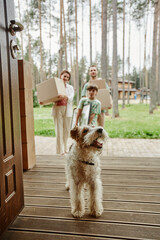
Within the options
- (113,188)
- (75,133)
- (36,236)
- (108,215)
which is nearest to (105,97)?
(113,188)

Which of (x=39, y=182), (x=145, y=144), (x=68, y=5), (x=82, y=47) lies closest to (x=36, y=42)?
(x=82, y=47)

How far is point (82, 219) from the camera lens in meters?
1.87

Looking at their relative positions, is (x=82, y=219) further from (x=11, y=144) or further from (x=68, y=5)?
(x=68, y=5)

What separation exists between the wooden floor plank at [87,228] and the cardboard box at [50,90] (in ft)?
7.54

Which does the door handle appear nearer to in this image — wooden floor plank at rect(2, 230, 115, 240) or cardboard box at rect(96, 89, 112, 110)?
wooden floor plank at rect(2, 230, 115, 240)

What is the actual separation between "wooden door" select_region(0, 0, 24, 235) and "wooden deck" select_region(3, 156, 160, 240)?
240 millimetres

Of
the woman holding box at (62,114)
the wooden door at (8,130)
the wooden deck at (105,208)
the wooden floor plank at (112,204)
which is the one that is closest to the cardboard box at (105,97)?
the woman holding box at (62,114)

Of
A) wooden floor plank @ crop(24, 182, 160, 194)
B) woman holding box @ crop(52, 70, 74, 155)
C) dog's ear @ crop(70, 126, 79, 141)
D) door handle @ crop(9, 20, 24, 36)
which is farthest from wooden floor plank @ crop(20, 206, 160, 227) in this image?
woman holding box @ crop(52, 70, 74, 155)

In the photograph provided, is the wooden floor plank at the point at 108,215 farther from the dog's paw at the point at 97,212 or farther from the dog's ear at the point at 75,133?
the dog's ear at the point at 75,133

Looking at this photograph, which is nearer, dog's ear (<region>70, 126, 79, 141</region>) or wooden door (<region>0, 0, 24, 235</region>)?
wooden door (<region>0, 0, 24, 235</region>)

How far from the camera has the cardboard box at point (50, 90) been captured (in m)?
3.50

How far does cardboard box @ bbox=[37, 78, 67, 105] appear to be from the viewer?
3.50 m

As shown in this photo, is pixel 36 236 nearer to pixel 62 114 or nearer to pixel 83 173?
pixel 83 173

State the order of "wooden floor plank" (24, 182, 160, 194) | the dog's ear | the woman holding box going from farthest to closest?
the woman holding box → "wooden floor plank" (24, 182, 160, 194) → the dog's ear
